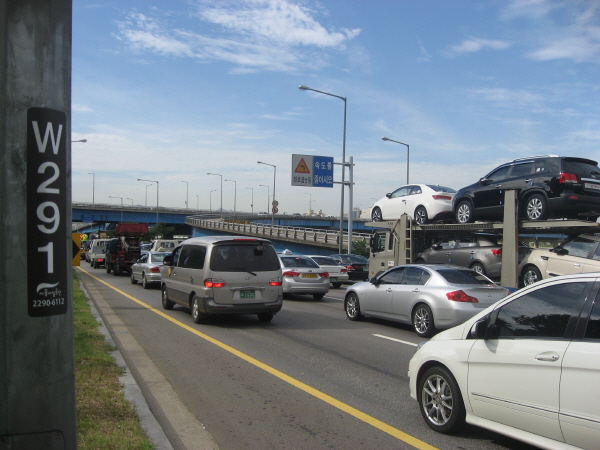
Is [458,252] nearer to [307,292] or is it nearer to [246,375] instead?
[307,292]

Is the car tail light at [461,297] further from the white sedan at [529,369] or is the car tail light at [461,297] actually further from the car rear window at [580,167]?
the white sedan at [529,369]

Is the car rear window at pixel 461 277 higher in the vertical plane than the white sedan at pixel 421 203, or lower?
lower

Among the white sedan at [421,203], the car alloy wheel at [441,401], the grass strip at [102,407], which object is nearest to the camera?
the grass strip at [102,407]

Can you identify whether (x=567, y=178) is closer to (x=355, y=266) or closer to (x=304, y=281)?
(x=304, y=281)

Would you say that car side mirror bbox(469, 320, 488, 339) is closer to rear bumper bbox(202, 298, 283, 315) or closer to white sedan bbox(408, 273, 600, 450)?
white sedan bbox(408, 273, 600, 450)

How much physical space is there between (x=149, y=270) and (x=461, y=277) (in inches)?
584

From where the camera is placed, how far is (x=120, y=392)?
6.48m

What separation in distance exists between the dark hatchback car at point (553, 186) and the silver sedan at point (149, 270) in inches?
541

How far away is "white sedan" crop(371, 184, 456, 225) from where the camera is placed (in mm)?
17469

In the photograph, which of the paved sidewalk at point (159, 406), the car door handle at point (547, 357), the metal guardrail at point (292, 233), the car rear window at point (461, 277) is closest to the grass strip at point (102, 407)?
the paved sidewalk at point (159, 406)

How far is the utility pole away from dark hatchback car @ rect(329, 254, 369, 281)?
78.9 feet

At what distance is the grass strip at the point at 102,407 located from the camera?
489 centimetres

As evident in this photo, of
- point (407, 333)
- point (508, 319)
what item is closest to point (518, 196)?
point (407, 333)

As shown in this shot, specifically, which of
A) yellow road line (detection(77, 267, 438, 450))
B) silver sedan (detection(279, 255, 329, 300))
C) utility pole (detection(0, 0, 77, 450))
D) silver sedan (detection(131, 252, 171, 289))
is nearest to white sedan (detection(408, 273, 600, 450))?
yellow road line (detection(77, 267, 438, 450))
